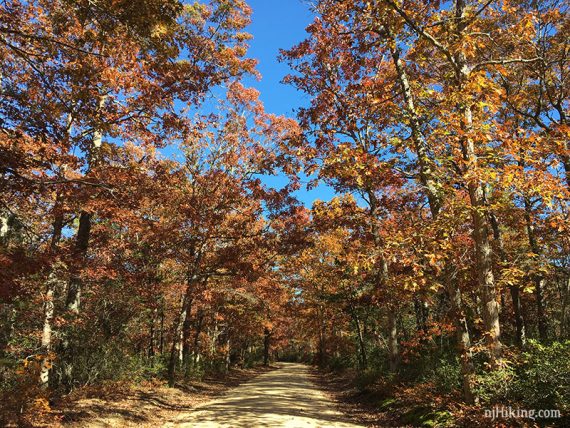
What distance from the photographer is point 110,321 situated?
1408 centimetres

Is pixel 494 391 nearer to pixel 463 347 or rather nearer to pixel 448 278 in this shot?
pixel 463 347

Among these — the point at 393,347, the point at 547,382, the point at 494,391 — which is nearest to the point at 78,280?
the point at 393,347

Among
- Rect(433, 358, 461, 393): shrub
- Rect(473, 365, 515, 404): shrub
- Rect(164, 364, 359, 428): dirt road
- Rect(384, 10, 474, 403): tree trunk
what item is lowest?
Rect(164, 364, 359, 428): dirt road

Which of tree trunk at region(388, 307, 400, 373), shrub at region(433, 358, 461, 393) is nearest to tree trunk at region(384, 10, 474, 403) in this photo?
shrub at region(433, 358, 461, 393)

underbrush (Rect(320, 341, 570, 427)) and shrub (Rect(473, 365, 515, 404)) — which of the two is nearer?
underbrush (Rect(320, 341, 570, 427))

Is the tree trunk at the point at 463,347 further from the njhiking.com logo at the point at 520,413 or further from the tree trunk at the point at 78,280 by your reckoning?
the tree trunk at the point at 78,280

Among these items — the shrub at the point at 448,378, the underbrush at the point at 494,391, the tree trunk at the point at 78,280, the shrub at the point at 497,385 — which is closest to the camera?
the underbrush at the point at 494,391

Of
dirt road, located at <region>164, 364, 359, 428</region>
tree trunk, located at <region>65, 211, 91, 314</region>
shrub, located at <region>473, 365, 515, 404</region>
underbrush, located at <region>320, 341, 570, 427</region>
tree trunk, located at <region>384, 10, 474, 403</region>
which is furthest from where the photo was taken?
tree trunk, located at <region>65, 211, 91, 314</region>

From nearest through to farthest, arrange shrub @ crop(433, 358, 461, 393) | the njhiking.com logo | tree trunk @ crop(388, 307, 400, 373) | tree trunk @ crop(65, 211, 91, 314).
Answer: the njhiking.com logo → shrub @ crop(433, 358, 461, 393) → tree trunk @ crop(65, 211, 91, 314) → tree trunk @ crop(388, 307, 400, 373)

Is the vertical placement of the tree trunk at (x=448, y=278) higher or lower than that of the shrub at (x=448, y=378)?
higher

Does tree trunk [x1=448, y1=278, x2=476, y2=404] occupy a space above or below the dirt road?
above

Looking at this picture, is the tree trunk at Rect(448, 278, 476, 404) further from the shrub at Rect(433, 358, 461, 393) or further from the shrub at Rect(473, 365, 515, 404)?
the shrub at Rect(433, 358, 461, 393)

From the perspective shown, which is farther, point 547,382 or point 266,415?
point 266,415

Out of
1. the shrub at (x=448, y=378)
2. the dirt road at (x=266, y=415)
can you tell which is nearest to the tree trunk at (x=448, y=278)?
the shrub at (x=448, y=378)
